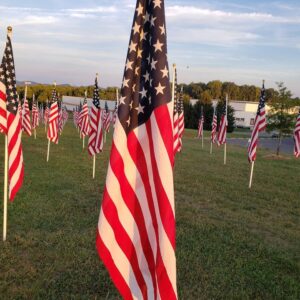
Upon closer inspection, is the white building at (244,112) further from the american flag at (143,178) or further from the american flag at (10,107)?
the american flag at (143,178)

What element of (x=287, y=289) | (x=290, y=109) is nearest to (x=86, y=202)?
(x=287, y=289)

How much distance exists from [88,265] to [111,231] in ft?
13.3

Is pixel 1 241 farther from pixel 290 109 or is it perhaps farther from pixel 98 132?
Result: pixel 290 109

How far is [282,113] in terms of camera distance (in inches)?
1351

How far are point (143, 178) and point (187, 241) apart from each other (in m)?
5.84

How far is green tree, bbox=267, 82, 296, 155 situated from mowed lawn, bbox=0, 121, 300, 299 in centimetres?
1729

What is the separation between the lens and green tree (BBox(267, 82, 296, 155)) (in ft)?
112

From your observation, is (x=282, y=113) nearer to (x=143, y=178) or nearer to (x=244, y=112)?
(x=143, y=178)

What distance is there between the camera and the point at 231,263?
8242mm

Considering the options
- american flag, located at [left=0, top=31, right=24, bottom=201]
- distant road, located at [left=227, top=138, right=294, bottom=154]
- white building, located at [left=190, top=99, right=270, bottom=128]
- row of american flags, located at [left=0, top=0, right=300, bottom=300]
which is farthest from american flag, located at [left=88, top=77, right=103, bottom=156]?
white building, located at [left=190, top=99, right=270, bottom=128]

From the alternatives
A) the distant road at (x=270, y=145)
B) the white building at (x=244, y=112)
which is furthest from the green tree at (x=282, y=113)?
the white building at (x=244, y=112)

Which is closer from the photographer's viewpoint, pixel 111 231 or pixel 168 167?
pixel 168 167

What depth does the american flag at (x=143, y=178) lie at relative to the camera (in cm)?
377

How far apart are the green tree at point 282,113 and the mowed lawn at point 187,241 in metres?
17.3
